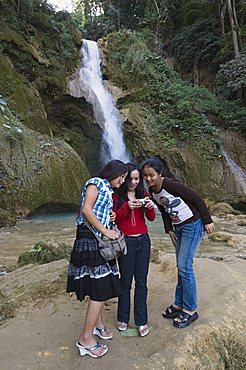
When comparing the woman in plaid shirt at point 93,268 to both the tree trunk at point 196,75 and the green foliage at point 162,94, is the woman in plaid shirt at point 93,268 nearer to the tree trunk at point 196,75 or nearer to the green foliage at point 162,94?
the green foliage at point 162,94

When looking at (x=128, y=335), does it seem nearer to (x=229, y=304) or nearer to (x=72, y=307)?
(x=72, y=307)

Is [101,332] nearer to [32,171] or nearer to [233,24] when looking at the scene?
[32,171]

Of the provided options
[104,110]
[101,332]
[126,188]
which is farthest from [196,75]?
[101,332]

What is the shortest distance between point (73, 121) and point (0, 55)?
14.0 ft

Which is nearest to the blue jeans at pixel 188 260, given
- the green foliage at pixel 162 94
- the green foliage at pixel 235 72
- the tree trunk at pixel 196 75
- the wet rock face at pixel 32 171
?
the wet rock face at pixel 32 171

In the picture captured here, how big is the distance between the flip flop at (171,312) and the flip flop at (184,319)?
0.11 m

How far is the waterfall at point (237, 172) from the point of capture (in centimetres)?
1478

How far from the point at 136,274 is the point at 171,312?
522mm

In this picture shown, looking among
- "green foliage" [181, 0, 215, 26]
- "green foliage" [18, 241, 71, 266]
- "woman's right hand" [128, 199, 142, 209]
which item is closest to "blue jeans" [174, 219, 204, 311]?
"woman's right hand" [128, 199, 142, 209]

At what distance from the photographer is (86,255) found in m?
2.38

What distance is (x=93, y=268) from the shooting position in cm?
238

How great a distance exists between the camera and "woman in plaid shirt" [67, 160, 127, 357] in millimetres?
2375

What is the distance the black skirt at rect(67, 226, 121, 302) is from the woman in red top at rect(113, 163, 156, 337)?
0.27 meters

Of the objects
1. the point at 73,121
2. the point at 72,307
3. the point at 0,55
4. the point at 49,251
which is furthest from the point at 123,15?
the point at 72,307
